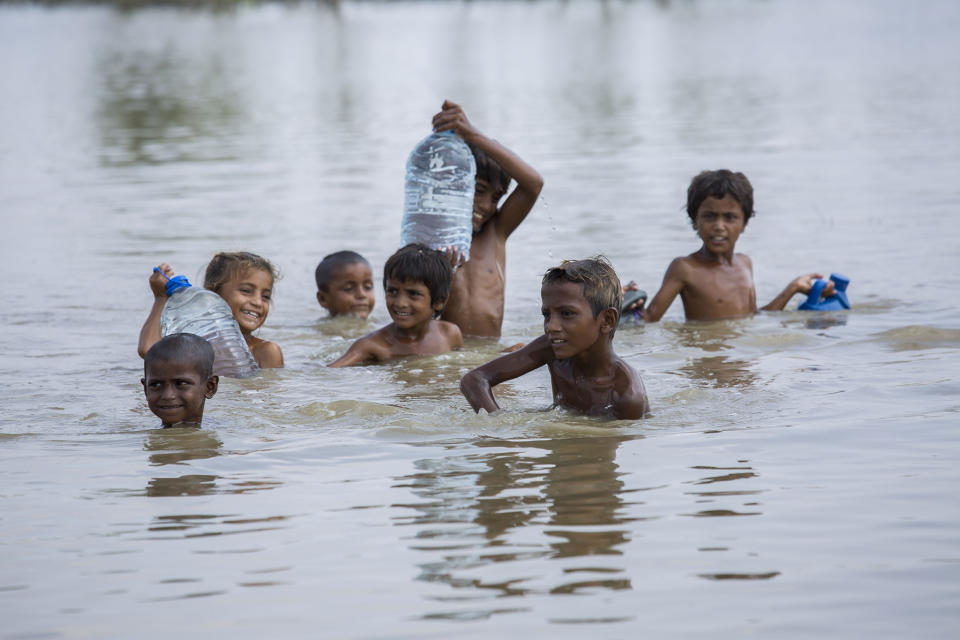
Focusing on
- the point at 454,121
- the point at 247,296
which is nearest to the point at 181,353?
the point at 247,296

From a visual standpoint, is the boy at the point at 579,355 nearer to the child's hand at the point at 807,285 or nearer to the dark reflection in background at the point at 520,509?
the dark reflection in background at the point at 520,509

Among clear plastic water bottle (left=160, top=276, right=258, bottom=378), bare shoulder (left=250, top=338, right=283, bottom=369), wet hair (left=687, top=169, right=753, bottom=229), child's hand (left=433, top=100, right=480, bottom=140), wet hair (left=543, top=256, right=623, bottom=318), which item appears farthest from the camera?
wet hair (left=687, top=169, right=753, bottom=229)

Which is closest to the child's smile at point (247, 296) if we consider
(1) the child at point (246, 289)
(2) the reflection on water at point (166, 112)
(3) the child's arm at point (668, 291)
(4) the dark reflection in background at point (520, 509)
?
(1) the child at point (246, 289)

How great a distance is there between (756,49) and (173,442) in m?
32.7

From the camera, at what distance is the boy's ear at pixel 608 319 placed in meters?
5.34

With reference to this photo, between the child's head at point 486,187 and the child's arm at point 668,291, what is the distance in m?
1.19

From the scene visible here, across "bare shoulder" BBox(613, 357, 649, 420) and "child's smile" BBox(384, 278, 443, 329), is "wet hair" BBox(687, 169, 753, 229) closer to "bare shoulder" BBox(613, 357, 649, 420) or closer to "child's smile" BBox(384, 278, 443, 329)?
"child's smile" BBox(384, 278, 443, 329)

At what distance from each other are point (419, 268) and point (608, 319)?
5.83 ft

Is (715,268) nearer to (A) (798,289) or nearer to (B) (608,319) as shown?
(A) (798,289)

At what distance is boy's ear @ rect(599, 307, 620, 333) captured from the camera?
5344 millimetres

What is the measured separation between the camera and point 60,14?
80.6 metres

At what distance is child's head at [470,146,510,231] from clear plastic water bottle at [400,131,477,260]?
10cm

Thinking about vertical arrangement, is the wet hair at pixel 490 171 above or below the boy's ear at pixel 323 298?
above

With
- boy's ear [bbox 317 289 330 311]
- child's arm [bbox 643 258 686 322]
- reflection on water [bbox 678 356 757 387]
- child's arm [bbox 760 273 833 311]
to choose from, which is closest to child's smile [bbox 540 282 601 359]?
reflection on water [bbox 678 356 757 387]
